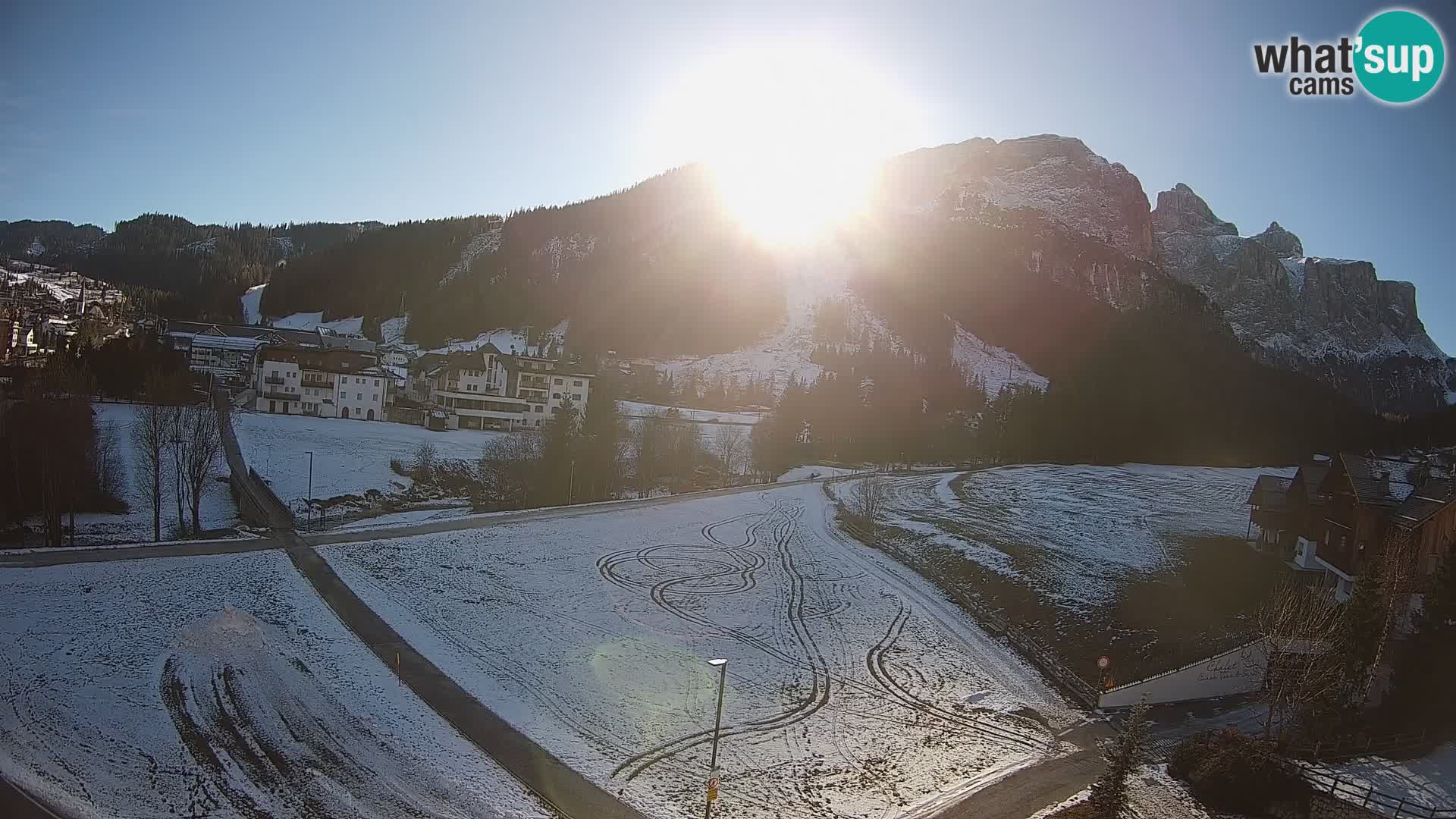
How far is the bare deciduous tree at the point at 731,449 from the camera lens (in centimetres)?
7662

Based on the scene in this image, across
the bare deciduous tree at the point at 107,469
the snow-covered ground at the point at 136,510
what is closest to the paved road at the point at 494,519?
the snow-covered ground at the point at 136,510

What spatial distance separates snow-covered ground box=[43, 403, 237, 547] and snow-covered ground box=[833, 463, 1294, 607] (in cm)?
4201

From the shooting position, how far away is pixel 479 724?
21.7 meters

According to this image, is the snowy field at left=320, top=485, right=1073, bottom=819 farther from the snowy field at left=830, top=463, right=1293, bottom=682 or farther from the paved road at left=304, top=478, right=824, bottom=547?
the snowy field at left=830, top=463, right=1293, bottom=682

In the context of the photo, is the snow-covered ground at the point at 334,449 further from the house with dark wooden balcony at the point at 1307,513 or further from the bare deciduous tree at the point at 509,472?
the house with dark wooden balcony at the point at 1307,513

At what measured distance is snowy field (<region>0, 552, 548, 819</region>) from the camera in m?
17.2

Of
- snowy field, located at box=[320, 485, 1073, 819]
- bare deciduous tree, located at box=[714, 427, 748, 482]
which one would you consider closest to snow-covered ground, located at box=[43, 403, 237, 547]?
snowy field, located at box=[320, 485, 1073, 819]

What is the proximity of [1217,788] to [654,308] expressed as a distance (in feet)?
502

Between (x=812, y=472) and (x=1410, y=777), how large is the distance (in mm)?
58506

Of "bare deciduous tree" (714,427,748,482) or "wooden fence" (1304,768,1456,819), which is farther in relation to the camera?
"bare deciduous tree" (714,427,748,482)

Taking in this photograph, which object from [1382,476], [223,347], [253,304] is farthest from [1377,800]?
[253,304]

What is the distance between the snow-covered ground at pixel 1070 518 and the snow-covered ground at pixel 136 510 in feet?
138

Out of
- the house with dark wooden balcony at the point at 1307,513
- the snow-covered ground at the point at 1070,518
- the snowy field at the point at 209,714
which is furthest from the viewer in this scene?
the house with dark wooden balcony at the point at 1307,513

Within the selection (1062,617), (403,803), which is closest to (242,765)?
(403,803)
